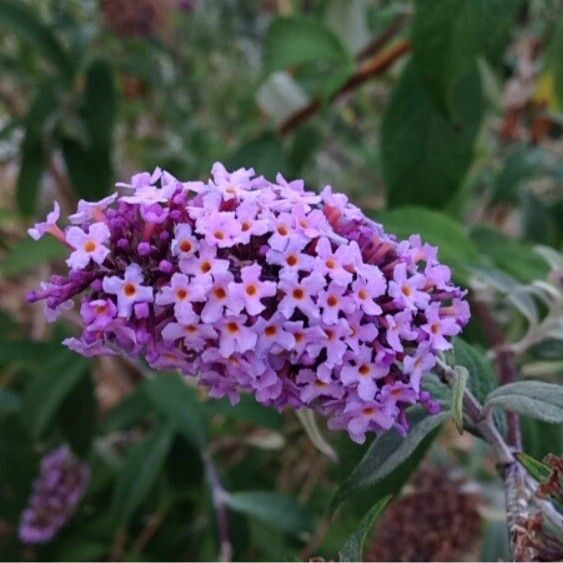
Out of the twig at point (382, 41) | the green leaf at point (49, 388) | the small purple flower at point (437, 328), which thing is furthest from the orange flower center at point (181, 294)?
the twig at point (382, 41)

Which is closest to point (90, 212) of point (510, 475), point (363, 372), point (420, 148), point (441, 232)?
point (363, 372)

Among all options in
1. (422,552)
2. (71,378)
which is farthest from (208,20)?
(422,552)

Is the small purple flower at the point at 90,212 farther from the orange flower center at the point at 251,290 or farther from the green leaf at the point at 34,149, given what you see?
the green leaf at the point at 34,149

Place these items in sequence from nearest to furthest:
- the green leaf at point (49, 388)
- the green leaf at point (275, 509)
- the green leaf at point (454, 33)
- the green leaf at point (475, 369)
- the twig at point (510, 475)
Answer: the twig at point (510, 475) < the green leaf at point (475, 369) < the green leaf at point (454, 33) < the green leaf at point (275, 509) < the green leaf at point (49, 388)

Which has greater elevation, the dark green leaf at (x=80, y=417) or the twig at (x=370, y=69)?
the twig at (x=370, y=69)

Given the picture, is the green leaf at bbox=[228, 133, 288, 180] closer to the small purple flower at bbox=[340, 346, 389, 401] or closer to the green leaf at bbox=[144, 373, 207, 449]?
the green leaf at bbox=[144, 373, 207, 449]

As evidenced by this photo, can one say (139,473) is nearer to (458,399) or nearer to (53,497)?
(53,497)

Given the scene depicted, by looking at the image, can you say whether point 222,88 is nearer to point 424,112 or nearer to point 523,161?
point 523,161
